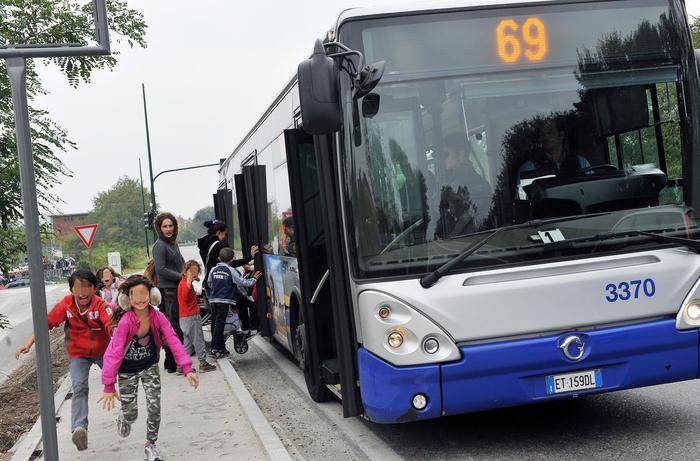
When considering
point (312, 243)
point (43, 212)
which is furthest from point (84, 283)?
point (43, 212)

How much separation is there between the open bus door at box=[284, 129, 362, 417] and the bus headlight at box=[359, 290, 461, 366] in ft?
1.41

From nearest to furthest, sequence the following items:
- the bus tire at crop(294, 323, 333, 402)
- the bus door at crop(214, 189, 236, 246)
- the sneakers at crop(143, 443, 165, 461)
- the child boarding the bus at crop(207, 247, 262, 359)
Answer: the sneakers at crop(143, 443, 165, 461) < the bus tire at crop(294, 323, 333, 402) < the child boarding the bus at crop(207, 247, 262, 359) < the bus door at crop(214, 189, 236, 246)

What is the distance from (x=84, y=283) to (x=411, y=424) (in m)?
2.87

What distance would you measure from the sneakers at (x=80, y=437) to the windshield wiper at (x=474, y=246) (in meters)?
3.11

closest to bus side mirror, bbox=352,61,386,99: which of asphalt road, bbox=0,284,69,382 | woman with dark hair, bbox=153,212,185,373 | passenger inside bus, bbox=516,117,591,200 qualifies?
passenger inside bus, bbox=516,117,591,200

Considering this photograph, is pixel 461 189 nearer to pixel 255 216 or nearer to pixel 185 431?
pixel 185 431

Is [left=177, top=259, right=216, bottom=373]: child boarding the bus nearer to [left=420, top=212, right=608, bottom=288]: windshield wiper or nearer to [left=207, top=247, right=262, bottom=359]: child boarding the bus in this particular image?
[left=207, top=247, right=262, bottom=359]: child boarding the bus

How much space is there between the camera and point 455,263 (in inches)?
225

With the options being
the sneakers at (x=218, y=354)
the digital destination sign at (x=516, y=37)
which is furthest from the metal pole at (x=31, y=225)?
the sneakers at (x=218, y=354)

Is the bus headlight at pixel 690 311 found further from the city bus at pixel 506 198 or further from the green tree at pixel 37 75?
the green tree at pixel 37 75

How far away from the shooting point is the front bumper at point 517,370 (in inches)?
223

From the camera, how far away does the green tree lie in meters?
9.83

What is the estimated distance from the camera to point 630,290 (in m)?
5.86

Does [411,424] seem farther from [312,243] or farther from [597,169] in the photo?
[597,169]
